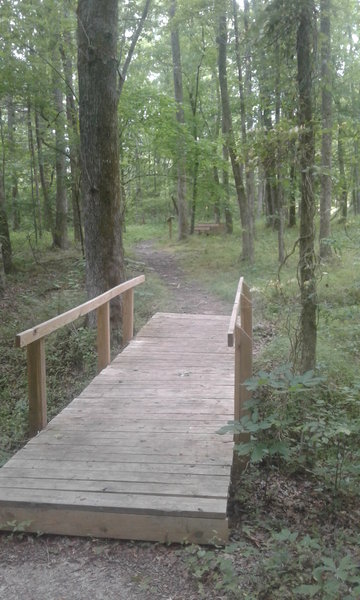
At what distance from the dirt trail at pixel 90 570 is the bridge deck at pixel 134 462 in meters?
0.09

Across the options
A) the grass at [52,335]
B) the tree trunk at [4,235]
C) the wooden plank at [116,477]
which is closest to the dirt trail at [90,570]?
the wooden plank at [116,477]

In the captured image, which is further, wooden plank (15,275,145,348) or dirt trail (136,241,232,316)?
dirt trail (136,241,232,316)

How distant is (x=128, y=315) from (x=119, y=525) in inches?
188

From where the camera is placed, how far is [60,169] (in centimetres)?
1644

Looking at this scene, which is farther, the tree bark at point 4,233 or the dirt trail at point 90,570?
the tree bark at point 4,233

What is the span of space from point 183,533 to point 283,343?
14.9ft

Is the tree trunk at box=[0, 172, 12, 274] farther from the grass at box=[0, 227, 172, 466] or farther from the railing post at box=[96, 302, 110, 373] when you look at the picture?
the railing post at box=[96, 302, 110, 373]

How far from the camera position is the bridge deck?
3439mm

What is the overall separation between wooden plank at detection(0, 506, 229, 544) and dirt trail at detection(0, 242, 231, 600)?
0.06 m

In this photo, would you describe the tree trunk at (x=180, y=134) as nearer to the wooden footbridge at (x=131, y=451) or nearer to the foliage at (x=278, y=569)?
the wooden footbridge at (x=131, y=451)

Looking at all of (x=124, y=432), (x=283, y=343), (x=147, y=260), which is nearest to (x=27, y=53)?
(x=147, y=260)

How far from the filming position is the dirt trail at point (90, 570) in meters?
2.95

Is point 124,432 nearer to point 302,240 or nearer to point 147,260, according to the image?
point 302,240

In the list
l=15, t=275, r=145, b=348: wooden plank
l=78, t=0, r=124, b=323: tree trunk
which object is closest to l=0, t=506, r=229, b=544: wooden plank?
l=15, t=275, r=145, b=348: wooden plank
